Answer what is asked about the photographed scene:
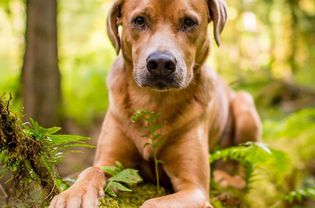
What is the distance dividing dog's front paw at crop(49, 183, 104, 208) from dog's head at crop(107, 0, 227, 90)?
1023mm

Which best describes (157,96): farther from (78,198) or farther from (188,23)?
(78,198)

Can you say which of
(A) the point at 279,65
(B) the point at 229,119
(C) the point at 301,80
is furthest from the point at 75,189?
(C) the point at 301,80

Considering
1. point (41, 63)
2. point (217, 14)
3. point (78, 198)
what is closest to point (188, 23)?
point (217, 14)

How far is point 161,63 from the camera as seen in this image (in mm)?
3787

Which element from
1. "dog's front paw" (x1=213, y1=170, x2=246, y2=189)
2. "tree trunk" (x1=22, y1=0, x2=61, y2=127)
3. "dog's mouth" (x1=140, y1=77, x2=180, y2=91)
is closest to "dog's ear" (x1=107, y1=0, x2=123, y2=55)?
"dog's mouth" (x1=140, y1=77, x2=180, y2=91)

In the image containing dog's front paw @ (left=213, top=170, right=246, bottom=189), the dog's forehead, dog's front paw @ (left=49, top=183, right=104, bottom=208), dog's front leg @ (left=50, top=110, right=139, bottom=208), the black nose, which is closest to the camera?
dog's front paw @ (left=49, top=183, right=104, bottom=208)

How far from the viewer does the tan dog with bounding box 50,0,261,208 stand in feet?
12.8

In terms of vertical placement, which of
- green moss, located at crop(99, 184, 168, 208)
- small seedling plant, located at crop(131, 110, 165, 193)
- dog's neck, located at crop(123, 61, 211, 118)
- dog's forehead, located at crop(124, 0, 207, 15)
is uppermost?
dog's forehead, located at crop(124, 0, 207, 15)

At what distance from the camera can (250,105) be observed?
19.0 ft

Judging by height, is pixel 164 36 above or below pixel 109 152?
above

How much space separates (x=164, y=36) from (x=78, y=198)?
4.75ft

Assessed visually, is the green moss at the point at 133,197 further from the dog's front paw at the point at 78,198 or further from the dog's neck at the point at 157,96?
the dog's neck at the point at 157,96

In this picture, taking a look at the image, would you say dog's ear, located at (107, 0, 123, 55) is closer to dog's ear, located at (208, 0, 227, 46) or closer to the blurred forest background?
dog's ear, located at (208, 0, 227, 46)

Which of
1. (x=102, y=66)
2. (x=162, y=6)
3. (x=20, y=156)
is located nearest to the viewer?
(x=20, y=156)
